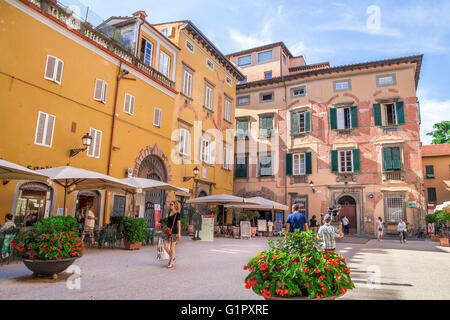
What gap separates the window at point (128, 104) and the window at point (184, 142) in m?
3.90

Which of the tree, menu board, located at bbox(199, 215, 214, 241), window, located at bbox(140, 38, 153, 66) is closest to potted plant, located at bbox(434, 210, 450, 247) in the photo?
menu board, located at bbox(199, 215, 214, 241)

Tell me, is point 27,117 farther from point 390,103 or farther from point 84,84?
point 390,103

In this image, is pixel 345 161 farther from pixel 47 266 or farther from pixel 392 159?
pixel 47 266

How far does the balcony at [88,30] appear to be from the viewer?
12.2 metres

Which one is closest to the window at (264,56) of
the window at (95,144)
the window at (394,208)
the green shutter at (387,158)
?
the green shutter at (387,158)

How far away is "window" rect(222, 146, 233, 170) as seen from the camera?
2439 centimetres

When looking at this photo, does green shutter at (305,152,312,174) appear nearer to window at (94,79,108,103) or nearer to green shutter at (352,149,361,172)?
green shutter at (352,149,361,172)

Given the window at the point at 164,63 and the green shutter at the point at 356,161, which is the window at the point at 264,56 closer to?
the green shutter at the point at 356,161

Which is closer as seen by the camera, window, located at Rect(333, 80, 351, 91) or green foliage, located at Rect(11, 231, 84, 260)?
green foliage, located at Rect(11, 231, 84, 260)

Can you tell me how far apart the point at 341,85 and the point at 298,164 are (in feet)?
22.3

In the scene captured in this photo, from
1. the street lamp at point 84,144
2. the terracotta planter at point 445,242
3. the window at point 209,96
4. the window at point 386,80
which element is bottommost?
the terracotta planter at point 445,242

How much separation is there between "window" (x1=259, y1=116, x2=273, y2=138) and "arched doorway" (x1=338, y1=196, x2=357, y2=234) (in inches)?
302

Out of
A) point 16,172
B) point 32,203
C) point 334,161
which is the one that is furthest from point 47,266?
point 334,161
